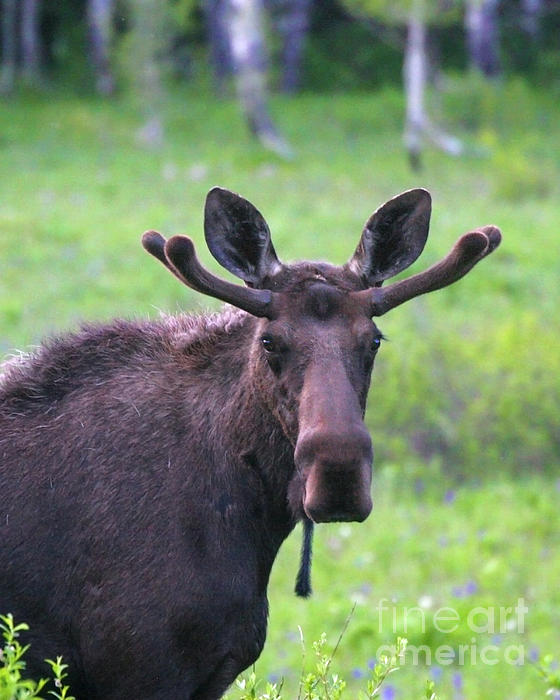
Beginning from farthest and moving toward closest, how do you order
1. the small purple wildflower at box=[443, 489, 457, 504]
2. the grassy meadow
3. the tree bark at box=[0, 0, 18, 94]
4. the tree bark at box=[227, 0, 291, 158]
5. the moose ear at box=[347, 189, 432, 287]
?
the tree bark at box=[0, 0, 18, 94]
the tree bark at box=[227, 0, 291, 158]
the small purple wildflower at box=[443, 489, 457, 504]
the grassy meadow
the moose ear at box=[347, 189, 432, 287]

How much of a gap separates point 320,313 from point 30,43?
32487 millimetres

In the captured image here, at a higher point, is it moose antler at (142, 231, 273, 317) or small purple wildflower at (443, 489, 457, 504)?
moose antler at (142, 231, 273, 317)

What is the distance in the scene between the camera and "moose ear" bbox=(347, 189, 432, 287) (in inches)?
164

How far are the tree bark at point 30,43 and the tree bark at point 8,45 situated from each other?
291 millimetres

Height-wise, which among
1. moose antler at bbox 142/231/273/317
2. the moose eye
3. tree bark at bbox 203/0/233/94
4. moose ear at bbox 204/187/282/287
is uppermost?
tree bark at bbox 203/0/233/94

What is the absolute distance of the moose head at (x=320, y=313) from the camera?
354 cm

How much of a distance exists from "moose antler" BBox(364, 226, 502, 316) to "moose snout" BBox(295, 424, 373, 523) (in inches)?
20.6

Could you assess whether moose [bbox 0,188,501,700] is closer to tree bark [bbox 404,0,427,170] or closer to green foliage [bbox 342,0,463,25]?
tree bark [bbox 404,0,427,170]

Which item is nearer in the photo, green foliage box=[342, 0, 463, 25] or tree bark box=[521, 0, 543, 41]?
green foliage box=[342, 0, 463, 25]

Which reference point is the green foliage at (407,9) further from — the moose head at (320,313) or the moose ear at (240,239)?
the moose ear at (240,239)

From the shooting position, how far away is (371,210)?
58.3 feet

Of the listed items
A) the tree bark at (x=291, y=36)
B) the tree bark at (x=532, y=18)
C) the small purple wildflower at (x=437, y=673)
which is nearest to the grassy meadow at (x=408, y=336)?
the small purple wildflower at (x=437, y=673)

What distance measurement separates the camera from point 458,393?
11250 mm

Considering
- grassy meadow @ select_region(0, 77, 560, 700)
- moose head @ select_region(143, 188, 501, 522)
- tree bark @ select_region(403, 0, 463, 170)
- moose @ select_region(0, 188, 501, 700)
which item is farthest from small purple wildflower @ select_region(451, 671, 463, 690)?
tree bark @ select_region(403, 0, 463, 170)
